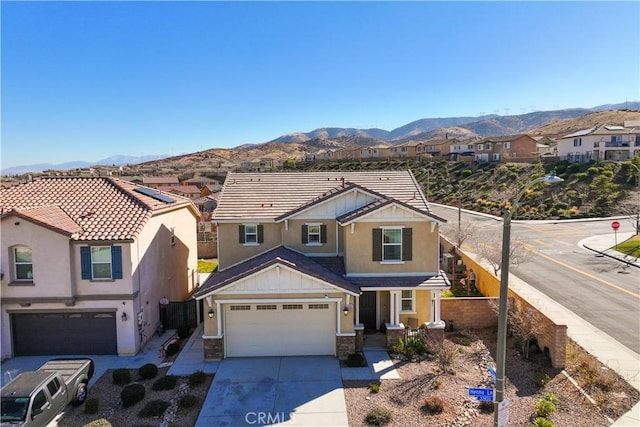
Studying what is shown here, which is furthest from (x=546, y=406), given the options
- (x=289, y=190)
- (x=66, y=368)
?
(x=66, y=368)

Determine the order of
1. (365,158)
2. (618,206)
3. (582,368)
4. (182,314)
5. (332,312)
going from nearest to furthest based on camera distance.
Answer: (582,368), (332,312), (182,314), (618,206), (365,158)

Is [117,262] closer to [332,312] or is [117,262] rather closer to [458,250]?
[332,312]

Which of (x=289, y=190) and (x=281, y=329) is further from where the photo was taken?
(x=289, y=190)

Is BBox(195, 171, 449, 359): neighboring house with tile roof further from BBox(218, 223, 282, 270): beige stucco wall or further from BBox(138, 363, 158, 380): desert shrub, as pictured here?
BBox(138, 363, 158, 380): desert shrub

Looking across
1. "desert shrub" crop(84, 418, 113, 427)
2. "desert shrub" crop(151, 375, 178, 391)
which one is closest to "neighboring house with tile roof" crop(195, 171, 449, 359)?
"desert shrub" crop(151, 375, 178, 391)

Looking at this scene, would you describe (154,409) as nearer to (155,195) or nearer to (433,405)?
(433,405)

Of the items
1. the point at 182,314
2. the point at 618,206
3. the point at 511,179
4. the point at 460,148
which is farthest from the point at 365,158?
the point at 182,314

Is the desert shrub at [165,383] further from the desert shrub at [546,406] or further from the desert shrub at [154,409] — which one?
the desert shrub at [546,406]
